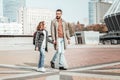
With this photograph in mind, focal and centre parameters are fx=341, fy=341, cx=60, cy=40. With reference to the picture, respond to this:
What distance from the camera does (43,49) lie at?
1037cm

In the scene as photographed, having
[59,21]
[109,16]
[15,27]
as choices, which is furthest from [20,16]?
[59,21]

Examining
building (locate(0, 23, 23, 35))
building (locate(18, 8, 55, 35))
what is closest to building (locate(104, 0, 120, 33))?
building (locate(18, 8, 55, 35))

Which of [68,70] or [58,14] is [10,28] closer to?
[58,14]

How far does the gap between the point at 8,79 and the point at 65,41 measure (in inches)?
125

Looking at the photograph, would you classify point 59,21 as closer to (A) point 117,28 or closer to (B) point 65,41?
(B) point 65,41

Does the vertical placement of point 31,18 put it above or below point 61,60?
above

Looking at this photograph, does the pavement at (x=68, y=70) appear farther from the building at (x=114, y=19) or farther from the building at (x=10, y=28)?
the building at (x=10, y=28)

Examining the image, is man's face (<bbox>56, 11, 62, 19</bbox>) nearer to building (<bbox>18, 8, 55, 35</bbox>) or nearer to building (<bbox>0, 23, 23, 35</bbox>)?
building (<bbox>18, 8, 55, 35</bbox>)

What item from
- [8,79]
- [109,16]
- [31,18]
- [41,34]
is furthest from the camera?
[31,18]

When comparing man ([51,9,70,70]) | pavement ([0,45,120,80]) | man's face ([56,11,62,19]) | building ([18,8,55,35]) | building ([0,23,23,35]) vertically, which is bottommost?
pavement ([0,45,120,80])

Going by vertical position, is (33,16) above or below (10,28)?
above

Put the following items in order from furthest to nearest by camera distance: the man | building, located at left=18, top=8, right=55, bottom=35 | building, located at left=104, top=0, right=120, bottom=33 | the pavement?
building, located at left=18, top=8, right=55, bottom=35, building, located at left=104, top=0, right=120, bottom=33, the man, the pavement

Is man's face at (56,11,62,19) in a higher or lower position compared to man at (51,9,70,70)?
higher

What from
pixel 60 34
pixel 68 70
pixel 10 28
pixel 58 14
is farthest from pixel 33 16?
pixel 68 70
